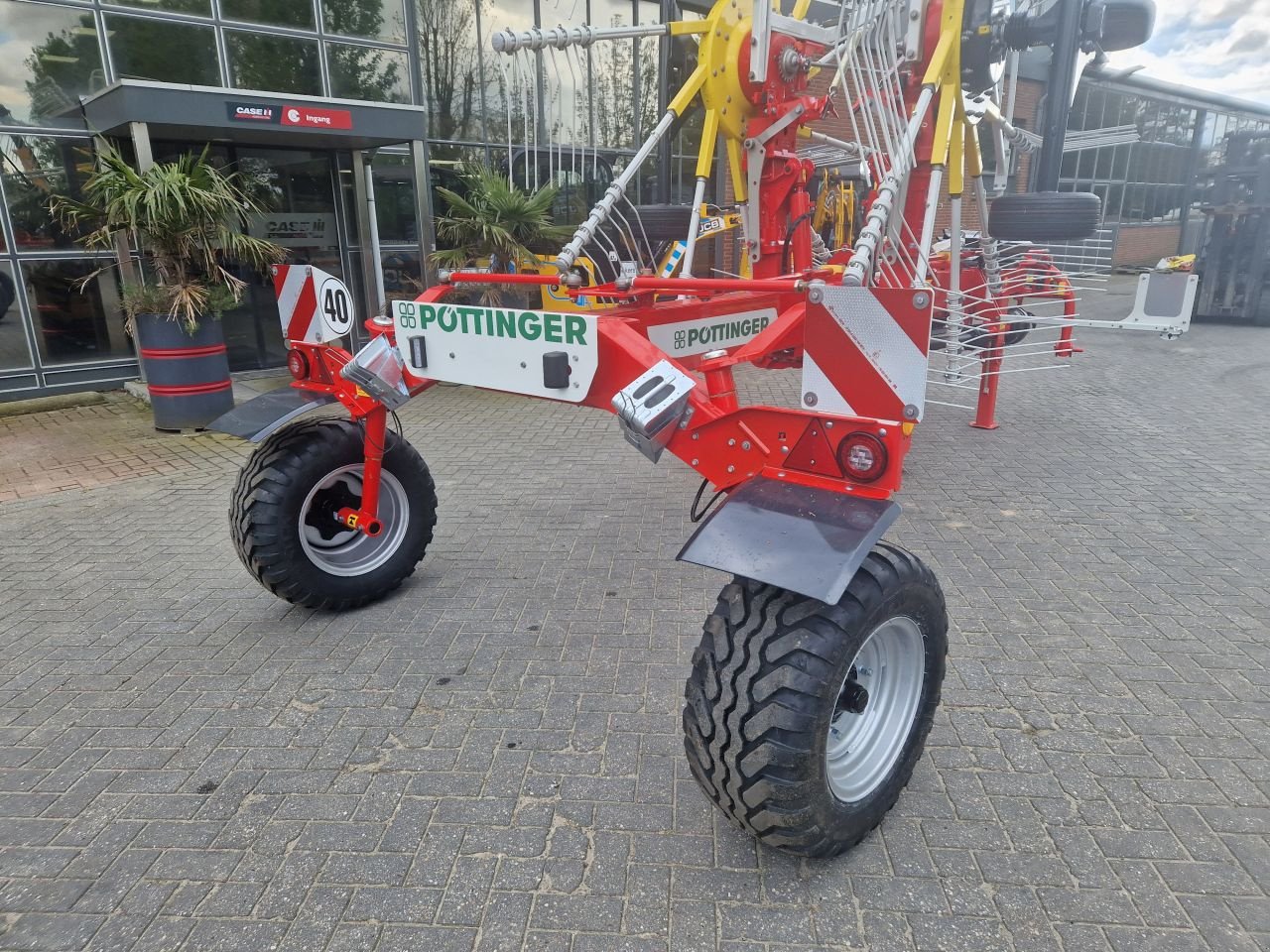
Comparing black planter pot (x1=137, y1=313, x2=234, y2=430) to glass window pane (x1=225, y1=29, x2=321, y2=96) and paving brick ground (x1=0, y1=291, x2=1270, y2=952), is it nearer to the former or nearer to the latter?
paving brick ground (x1=0, y1=291, x2=1270, y2=952)

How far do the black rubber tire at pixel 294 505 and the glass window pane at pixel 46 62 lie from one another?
302 inches

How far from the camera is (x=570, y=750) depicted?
9.32 feet

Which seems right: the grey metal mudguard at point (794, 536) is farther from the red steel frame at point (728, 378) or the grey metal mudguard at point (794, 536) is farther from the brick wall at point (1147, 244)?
the brick wall at point (1147, 244)

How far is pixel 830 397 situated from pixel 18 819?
2.86 metres

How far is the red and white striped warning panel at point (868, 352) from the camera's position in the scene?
2.19 m

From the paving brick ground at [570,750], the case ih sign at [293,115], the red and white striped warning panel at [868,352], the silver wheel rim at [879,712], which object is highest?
the case ih sign at [293,115]

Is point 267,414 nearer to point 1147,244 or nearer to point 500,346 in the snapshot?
point 500,346

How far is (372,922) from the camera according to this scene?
214 centimetres

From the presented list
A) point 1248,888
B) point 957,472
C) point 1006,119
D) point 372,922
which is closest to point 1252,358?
point 957,472

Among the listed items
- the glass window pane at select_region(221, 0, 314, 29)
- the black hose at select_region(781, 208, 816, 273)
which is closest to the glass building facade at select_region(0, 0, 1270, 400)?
the glass window pane at select_region(221, 0, 314, 29)

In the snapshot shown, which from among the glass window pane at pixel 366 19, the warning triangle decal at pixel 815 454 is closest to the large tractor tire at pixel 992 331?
the warning triangle decal at pixel 815 454

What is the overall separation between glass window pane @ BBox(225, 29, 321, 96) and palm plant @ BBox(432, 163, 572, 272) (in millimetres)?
2485

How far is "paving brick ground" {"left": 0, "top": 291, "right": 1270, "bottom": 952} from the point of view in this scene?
2166 mm

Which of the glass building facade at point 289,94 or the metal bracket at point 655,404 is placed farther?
the glass building facade at point 289,94
